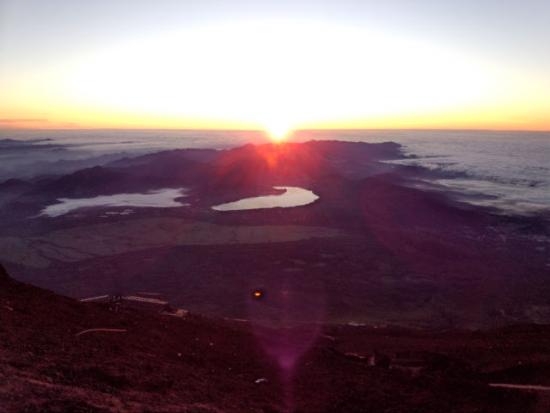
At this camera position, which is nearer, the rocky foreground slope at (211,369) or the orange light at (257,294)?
the rocky foreground slope at (211,369)

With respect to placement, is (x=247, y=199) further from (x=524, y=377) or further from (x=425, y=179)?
(x=524, y=377)

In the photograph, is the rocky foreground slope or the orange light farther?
the orange light

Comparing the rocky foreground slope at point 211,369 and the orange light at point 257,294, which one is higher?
the rocky foreground slope at point 211,369

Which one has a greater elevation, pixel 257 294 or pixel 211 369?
pixel 211 369

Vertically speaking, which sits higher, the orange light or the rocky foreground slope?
the rocky foreground slope

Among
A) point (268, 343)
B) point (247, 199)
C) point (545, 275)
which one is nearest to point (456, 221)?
point (545, 275)

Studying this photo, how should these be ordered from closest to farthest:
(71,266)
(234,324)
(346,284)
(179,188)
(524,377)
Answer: (524,377) < (234,324) < (346,284) < (71,266) < (179,188)

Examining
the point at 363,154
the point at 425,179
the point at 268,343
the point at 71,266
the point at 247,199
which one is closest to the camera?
the point at 268,343

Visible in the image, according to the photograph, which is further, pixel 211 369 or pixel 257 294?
pixel 257 294
